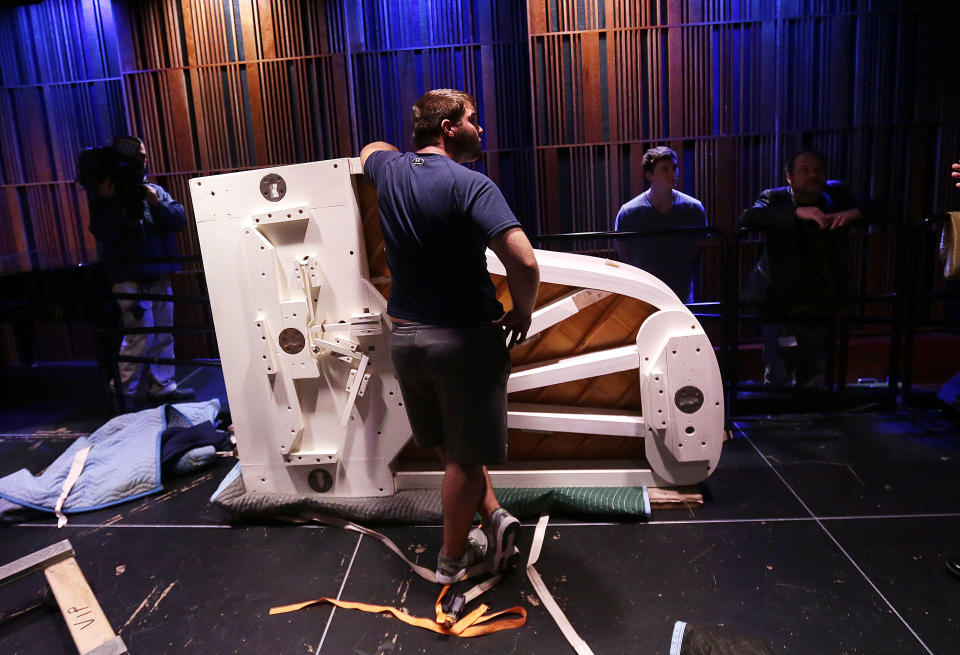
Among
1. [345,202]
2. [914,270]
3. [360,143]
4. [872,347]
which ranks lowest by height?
[872,347]

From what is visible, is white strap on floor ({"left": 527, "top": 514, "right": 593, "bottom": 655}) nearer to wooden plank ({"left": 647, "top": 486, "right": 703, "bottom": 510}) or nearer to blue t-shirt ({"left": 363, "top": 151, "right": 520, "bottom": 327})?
wooden plank ({"left": 647, "top": 486, "right": 703, "bottom": 510})

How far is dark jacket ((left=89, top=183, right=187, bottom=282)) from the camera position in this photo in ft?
13.2

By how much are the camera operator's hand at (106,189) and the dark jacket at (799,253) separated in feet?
12.7

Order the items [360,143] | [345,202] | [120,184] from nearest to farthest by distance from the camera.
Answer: [345,202] < [120,184] < [360,143]

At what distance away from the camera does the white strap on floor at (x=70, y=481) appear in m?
2.97

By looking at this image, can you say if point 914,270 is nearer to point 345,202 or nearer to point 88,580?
point 345,202

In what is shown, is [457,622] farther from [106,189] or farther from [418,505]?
[106,189]

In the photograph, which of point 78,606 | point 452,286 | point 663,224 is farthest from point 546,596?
point 663,224

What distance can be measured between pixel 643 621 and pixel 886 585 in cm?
89

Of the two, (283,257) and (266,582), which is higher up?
(283,257)

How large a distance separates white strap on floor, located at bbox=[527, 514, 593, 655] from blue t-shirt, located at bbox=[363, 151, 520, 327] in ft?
3.25

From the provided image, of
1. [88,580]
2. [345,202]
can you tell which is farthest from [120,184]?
[88,580]

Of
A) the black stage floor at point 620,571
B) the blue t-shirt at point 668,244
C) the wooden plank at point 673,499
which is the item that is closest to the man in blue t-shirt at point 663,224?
the blue t-shirt at point 668,244

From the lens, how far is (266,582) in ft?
7.88
